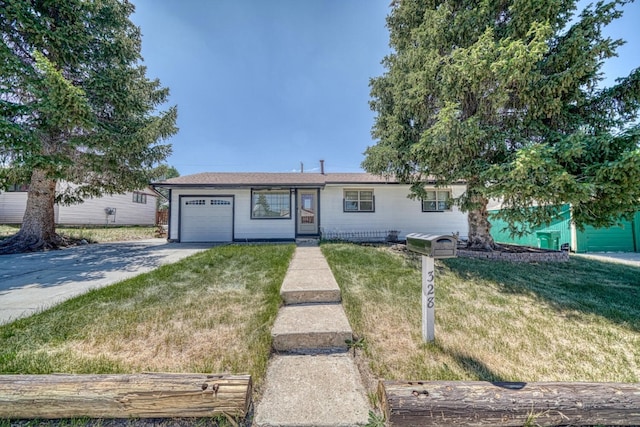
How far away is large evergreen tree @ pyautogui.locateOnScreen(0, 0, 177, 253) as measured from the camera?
23.0ft

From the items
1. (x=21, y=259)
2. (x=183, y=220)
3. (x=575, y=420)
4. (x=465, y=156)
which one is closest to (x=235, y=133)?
(x=183, y=220)

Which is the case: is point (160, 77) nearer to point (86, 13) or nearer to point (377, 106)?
point (86, 13)

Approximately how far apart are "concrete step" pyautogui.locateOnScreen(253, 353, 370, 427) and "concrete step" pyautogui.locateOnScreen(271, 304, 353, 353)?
16 centimetres

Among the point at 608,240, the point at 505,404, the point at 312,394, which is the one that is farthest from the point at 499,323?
the point at 608,240

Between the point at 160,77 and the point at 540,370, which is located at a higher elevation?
the point at 160,77

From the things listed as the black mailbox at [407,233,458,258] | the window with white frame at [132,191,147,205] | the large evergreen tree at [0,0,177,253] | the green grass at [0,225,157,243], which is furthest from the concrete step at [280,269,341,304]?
the window with white frame at [132,191,147,205]

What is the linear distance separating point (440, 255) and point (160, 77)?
13.9 m

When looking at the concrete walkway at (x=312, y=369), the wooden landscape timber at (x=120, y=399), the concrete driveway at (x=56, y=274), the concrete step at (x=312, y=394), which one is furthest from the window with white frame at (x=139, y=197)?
the concrete step at (x=312, y=394)

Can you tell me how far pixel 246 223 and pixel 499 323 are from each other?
9645mm

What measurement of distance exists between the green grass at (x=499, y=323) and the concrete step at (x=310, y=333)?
245 millimetres

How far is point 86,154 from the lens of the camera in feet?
28.1

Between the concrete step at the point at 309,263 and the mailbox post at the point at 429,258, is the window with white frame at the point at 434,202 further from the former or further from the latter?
the mailbox post at the point at 429,258

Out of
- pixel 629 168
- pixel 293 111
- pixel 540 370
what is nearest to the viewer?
pixel 540 370

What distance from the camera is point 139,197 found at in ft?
69.9
